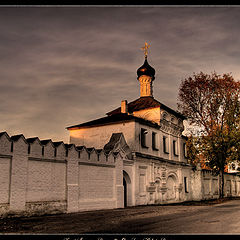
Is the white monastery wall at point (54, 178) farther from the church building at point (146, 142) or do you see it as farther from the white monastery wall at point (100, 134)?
the white monastery wall at point (100, 134)

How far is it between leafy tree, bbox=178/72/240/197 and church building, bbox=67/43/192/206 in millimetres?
2132

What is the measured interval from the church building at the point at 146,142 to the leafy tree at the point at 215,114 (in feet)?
6.99

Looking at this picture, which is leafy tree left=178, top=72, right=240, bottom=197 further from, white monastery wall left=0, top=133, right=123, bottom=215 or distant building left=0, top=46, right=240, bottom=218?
white monastery wall left=0, top=133, right=123, bottom=215

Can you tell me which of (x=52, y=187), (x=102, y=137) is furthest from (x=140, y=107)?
(x=52, y=187)

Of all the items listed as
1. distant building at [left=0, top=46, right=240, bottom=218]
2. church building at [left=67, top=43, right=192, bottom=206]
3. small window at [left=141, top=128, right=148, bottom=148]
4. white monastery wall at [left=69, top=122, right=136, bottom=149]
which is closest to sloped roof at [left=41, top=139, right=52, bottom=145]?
distant building at [left=0, top=46, right=240, bottom=218]

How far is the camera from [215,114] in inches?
1135

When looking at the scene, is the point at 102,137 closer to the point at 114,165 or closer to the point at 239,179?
the point at 114,165

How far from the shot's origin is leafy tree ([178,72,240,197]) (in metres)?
28.0

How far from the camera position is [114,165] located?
20141 mm

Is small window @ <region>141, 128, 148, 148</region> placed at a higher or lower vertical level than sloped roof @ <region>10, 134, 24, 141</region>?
higher

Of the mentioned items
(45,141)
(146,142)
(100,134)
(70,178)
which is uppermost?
(100,134)

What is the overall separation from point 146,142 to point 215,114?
798 centimetres

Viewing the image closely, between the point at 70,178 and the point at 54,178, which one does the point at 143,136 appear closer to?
the point at 70,178

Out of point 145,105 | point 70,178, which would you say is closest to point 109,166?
point 70,178
